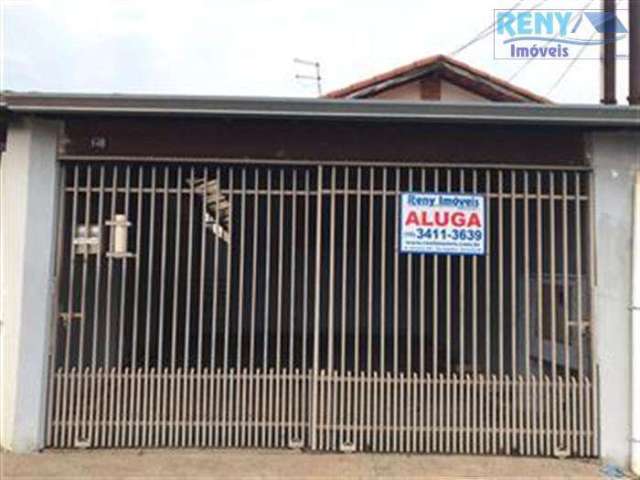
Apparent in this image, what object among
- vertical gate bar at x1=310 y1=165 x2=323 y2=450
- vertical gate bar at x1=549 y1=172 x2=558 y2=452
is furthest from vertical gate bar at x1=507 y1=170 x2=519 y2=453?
vertical gate bar at x1=310 y1=165 x2=323 y2=450

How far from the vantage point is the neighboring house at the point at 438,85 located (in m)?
12.1

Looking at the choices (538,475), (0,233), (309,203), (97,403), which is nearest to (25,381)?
(97,403)

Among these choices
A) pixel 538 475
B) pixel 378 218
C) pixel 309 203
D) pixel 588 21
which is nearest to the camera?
pixel 538 475

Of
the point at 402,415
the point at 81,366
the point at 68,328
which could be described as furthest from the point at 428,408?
the point at 68,328

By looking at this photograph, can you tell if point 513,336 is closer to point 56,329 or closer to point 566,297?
point 566,297

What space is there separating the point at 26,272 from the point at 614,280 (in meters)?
5.03

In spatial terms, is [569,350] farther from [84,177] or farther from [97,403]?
[84,177]

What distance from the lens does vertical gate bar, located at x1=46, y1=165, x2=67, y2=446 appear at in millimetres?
6016

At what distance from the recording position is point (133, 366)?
242 inches

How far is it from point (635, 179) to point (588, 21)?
12.2 ft

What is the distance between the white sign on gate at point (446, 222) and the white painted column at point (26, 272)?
3080mm

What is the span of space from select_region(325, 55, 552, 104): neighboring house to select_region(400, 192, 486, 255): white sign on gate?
232 inches

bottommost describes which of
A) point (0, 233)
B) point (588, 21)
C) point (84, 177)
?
point (0, 233)

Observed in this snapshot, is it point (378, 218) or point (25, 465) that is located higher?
point (378, 218)
